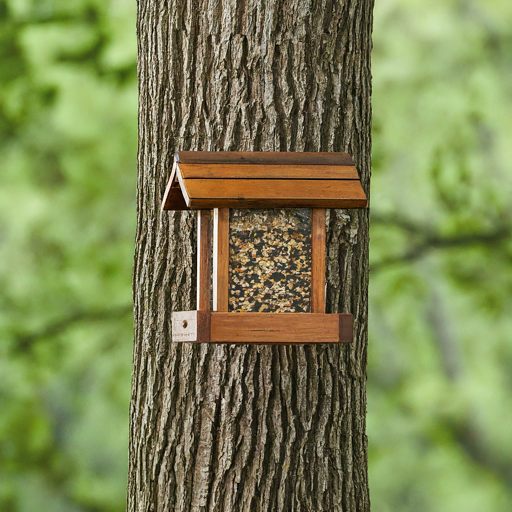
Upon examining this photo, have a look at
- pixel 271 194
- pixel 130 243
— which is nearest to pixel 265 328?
pixel 271 194

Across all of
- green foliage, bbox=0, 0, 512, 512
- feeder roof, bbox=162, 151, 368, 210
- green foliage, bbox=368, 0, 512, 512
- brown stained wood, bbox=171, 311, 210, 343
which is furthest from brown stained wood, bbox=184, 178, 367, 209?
green foliage, bbox=0, 0, 512, 512

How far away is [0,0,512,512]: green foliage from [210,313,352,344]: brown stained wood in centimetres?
393

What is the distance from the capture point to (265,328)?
1.76 m

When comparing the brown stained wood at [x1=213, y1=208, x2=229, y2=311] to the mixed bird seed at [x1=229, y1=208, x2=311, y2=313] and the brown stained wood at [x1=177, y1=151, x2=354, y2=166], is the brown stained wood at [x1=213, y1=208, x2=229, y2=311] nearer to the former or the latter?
the mixed bird seed at [x1=229, y1=208, x2=311, y2=313]

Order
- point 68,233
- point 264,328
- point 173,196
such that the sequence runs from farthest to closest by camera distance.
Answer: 1. point 68,233
2. point 173,196
3. point 264,328

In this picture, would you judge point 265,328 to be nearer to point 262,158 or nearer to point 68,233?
point 262,158

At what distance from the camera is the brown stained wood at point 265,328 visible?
5.75 ft

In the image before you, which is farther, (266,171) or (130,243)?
(130,243)

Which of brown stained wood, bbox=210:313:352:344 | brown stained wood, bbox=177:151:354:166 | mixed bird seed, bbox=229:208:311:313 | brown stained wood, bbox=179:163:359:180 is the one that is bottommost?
brown stained wood, bbox=210:313:352:344

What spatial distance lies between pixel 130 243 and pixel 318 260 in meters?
4.48

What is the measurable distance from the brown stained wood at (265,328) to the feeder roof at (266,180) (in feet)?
0.84

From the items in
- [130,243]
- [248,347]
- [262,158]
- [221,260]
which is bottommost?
[248,347]

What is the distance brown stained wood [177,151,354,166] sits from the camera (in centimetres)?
185

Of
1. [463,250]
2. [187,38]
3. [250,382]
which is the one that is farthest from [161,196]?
[463,250]
